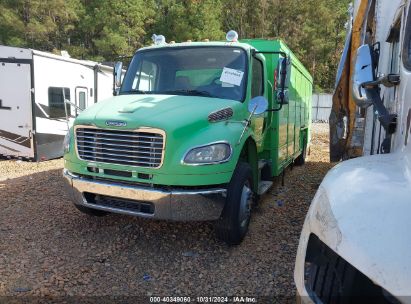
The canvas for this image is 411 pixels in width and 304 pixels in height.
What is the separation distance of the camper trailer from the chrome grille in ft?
18.7

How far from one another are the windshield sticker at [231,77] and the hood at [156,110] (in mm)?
308

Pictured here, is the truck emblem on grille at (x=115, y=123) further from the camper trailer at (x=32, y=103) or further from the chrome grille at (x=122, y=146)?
the camper trailer at (x=32, y=103)

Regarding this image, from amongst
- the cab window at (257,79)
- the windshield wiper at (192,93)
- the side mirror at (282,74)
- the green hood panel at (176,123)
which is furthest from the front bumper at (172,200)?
the side mirror at (282,74)

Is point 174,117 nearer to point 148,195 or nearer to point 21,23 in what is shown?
point 148,195

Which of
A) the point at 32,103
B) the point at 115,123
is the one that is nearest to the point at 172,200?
the point at 115,123

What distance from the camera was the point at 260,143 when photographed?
5.50 meters

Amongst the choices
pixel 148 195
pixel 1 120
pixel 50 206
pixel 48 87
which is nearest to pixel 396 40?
pixel 148 195

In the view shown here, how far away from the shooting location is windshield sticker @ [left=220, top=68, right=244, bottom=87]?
16.0ft

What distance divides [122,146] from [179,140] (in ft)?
2.12

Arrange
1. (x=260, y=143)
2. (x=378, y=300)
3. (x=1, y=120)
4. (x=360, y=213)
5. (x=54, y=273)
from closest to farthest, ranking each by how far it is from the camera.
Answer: (x=378, y=300)
(x=360, y=213)
(x=54, y=273)
(x=260, y=143)
(x=1, y=120)

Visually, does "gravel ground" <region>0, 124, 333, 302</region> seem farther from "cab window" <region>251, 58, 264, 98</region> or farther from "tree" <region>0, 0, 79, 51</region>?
"tree" <region>0, 0, 79, 51</region>

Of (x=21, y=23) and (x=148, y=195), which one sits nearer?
(x=148, y=195)

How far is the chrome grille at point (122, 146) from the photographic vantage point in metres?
4.00

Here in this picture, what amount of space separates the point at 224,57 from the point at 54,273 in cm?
328
